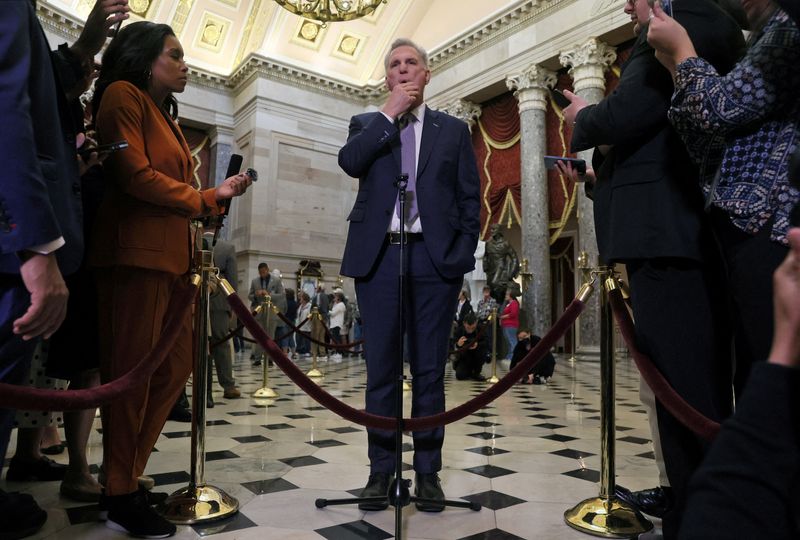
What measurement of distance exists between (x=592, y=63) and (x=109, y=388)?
1318cm

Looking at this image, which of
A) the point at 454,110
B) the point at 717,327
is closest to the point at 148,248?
the point at 717,327

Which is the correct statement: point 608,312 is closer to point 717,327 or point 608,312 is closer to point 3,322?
point 717,327

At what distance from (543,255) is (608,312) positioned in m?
11.9

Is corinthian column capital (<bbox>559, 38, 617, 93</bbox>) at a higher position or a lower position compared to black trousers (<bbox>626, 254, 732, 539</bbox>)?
higher

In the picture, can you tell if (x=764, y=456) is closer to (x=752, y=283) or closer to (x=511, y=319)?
(x=752, y=283)

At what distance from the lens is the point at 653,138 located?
72.4 inches

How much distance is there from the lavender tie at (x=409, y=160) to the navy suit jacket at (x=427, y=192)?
0.03m

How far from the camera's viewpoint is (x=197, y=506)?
7.18ft

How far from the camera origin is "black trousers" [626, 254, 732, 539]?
169 centimetres

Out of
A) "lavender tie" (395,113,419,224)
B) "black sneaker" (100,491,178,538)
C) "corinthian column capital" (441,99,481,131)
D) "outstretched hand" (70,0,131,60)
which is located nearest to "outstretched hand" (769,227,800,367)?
"lavender tie" (395,113,419,224)

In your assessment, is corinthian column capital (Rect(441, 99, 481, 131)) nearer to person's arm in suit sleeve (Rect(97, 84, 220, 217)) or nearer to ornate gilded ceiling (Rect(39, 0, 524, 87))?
ornate gilded ceiling (Rect(39, 0, 524, 87))

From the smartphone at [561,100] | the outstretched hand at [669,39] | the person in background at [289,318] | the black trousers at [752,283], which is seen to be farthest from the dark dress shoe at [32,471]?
the person in background at [289,318]

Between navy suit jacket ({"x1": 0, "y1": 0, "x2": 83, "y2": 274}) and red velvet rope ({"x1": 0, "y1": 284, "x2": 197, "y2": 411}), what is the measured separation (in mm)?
296

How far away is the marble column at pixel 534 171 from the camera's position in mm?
13906
